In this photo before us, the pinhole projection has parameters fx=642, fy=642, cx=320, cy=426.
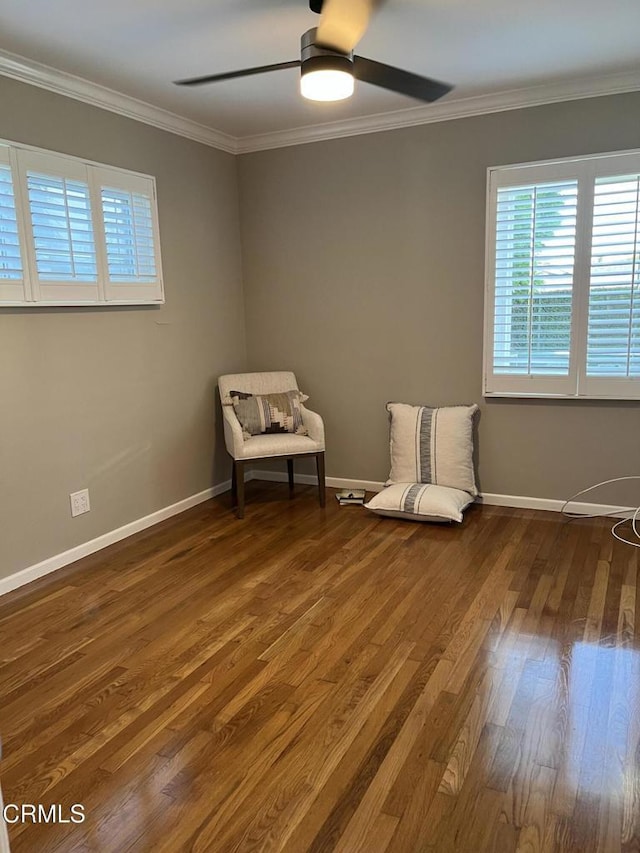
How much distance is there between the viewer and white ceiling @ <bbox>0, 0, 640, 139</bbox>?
8.61 ft

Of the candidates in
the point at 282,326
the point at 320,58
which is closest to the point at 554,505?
the point at 282,326

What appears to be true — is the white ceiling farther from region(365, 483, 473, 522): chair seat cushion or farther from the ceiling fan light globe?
region(365, 483, 473, 522): chair seat cushion

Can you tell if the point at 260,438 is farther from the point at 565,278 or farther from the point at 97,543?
the point at 565,278

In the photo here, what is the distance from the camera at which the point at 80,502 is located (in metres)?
3.55

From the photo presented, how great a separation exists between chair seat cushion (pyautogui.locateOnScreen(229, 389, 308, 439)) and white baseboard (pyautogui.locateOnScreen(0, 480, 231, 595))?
2.06 feet

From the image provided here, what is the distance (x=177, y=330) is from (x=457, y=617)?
256 centimetres

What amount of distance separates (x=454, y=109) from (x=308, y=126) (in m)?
0.99

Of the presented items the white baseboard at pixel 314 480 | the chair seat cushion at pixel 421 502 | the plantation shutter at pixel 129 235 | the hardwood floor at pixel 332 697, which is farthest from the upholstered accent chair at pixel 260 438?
the plantation shutter at pixel 129 235

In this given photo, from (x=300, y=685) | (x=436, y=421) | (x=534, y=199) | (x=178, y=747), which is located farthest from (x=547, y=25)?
(x=178, y=747)

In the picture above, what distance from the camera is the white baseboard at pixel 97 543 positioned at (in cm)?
321

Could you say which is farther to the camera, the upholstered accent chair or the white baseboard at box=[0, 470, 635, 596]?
the upholstered accent chair

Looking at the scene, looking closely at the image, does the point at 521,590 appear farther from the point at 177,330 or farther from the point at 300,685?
the point at 177,330

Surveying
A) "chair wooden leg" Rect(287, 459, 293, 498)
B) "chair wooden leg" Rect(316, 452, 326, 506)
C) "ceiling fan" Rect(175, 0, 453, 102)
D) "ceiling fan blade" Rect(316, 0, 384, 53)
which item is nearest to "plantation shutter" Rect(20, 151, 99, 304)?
"ceiling fan" Rect(175, 0, 453, 102)

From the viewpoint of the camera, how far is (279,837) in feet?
5.46
